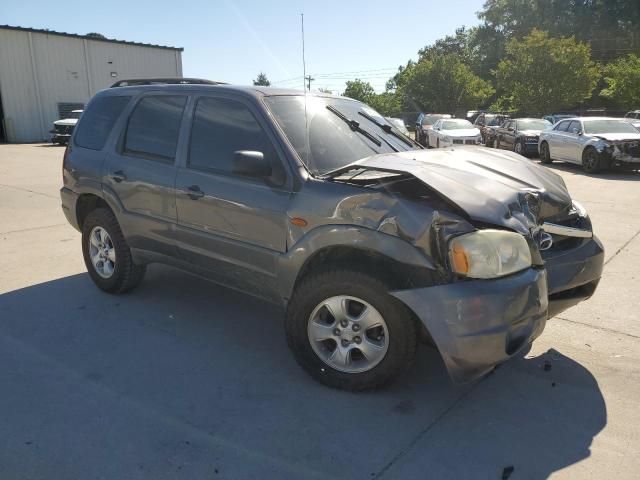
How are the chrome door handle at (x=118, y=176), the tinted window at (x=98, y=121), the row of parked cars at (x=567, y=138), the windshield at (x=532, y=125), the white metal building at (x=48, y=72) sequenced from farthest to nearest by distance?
the white metal building at (x=48, y=72) < the windshield at (x=532, y=125) < the row of parked cars at (x=567, y=138) < the tinted window at (x=98, y=121) < the chrome door handle at (x=118, y=176)

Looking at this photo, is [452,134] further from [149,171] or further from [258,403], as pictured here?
[258,403]

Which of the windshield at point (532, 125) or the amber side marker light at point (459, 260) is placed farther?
the windshield at point (532, 125)

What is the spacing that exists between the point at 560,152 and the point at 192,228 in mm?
15345

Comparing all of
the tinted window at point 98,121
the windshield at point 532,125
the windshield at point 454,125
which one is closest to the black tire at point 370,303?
the tinted window at point 98,121

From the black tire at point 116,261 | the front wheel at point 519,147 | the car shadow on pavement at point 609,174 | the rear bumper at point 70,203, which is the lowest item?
the car shadow on pavement at point 609,174

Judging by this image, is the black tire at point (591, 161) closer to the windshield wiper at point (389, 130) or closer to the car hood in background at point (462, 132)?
the car hood in background at point (462, 132)

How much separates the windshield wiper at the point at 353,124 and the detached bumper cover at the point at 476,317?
164 cm

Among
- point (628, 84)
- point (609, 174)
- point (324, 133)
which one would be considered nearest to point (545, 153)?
point (609, 174)

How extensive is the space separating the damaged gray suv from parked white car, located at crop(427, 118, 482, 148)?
15.9 meters

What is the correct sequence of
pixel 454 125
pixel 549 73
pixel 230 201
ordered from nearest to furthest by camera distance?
pixel 230 201, pixel 454 125, pixel 549 73

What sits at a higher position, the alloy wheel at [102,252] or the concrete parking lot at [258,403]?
the alloy wheel at [102,252]

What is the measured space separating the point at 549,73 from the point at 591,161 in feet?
71.3

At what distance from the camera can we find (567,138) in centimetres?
1625

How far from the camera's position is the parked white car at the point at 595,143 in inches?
559
